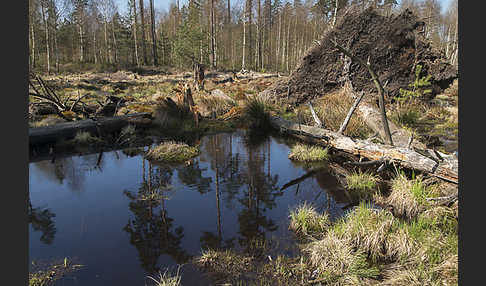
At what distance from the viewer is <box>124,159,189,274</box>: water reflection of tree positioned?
2.92 metres

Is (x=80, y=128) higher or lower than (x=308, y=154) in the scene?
higher

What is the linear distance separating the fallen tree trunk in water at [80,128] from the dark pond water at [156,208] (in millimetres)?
1204

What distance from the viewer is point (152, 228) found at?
11.3 feet

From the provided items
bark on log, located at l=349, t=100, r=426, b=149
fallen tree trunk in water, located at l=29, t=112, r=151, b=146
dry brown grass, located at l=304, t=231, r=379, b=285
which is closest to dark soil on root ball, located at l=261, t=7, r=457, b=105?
bark on log, located at l=349, t=100, r=426, b=149

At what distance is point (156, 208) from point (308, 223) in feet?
6.86

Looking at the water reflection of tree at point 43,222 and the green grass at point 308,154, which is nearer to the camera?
the water reflection of tree at point 43,222

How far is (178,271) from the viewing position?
262 cm

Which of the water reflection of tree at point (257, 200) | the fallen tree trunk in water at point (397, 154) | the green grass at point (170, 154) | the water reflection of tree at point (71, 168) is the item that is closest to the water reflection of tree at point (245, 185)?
the water reflection of tree at point (257, 200)

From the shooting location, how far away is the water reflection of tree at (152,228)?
2.92 meters

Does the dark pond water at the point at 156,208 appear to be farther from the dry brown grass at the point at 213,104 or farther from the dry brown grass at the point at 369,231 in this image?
the dry brown grass at the point at 213,104

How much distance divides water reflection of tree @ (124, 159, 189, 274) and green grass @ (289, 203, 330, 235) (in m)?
1.35

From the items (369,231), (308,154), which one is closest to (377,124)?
(308,154)

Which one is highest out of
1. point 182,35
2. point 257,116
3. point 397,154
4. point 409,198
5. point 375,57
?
point 182,35

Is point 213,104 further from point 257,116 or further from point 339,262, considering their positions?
point 339,262
